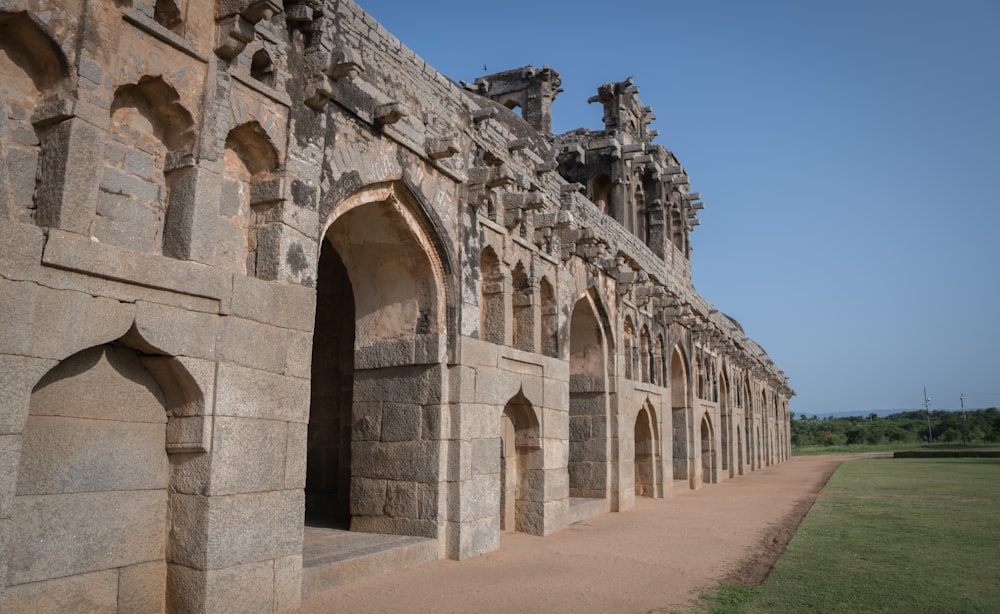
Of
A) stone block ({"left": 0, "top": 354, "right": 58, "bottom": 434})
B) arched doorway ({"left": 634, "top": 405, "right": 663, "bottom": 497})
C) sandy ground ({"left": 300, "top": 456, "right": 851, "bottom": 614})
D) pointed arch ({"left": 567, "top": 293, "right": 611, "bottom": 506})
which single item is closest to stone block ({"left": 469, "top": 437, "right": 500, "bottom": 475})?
sandy ground ({"left": 300, "top": 456, "right": 851, "bottom": 614})

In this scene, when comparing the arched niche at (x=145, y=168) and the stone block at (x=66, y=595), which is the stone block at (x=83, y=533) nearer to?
the stone block at (x=66, y=595)

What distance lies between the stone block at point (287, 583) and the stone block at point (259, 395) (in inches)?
41.0

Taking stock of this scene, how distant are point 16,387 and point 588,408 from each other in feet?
33.2

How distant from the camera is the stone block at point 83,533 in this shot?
4219mm

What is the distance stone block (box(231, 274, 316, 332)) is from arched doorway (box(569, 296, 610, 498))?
740 centimetres

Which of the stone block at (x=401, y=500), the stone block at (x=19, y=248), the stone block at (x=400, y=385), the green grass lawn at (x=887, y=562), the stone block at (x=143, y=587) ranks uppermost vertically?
the stone block at (x=19, y=248)

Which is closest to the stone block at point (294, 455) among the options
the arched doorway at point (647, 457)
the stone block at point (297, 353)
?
the stone block at point (297, 353)

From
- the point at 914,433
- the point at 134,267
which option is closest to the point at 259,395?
the point at 134,267

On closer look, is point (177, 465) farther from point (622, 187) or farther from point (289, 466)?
point (622, 187)

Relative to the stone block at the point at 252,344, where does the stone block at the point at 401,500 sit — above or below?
below

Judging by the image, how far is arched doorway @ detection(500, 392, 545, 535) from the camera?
9984 millimetres

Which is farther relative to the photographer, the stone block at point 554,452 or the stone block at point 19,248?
the stone block at point 554,452

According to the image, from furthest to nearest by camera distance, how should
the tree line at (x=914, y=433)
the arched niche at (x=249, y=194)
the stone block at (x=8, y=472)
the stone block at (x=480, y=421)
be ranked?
the tree line at (x=914, y=433) → the stone block at (x=480, y=421) → the arched niche at (x=249, y=194) → the stone block at (x=8, y=472)

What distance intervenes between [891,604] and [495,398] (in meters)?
4.44
